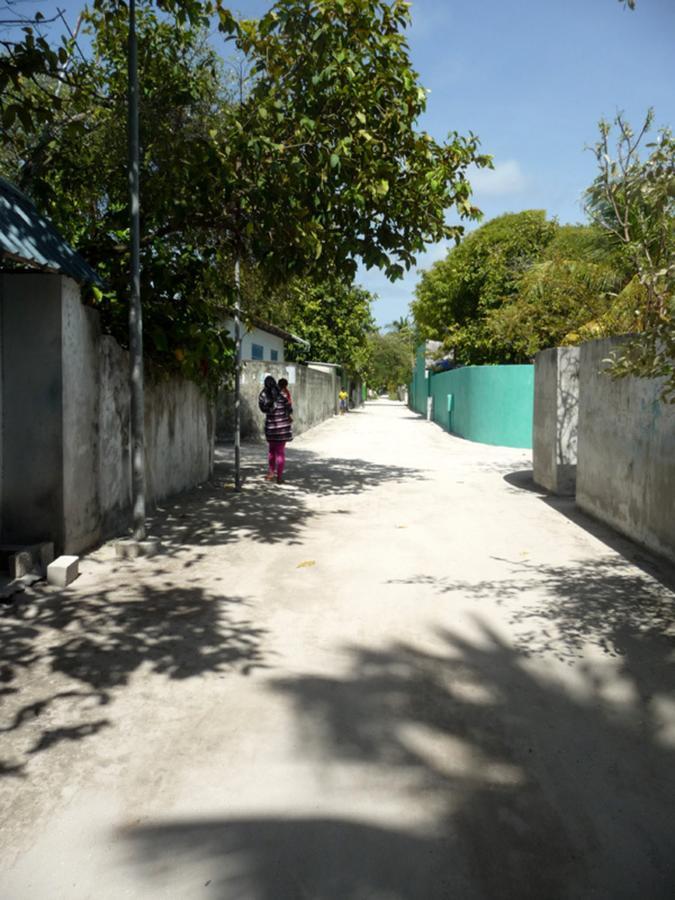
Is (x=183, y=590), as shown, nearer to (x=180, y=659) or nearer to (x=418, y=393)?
(x=180, y=659)

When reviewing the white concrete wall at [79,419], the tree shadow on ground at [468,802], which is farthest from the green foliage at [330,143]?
the tree shadow on ground at [468,802]

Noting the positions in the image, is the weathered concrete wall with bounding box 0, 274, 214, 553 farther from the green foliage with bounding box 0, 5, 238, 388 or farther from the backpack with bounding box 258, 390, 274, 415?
the backpack with bounding box 258, 390, 274, 415

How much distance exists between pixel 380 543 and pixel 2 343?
3.96m

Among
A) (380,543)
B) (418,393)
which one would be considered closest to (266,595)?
(380,543)

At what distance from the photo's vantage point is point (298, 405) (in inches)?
958

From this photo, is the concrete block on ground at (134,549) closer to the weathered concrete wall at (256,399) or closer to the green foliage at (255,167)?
the green foliage at (255,167)

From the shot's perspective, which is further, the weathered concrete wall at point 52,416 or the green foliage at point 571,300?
the green foliage at point 571,300

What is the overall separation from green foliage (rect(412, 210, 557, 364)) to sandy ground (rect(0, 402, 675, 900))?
21654 mm

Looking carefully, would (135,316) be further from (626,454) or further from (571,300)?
(571,300)

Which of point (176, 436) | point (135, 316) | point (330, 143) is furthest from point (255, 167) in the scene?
point (176, 436)

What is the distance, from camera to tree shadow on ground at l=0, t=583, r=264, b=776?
3449mm

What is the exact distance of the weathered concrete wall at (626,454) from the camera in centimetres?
654

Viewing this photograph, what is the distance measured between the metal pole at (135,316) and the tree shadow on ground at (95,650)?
1.42 m

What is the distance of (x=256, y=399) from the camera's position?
20328 mm
